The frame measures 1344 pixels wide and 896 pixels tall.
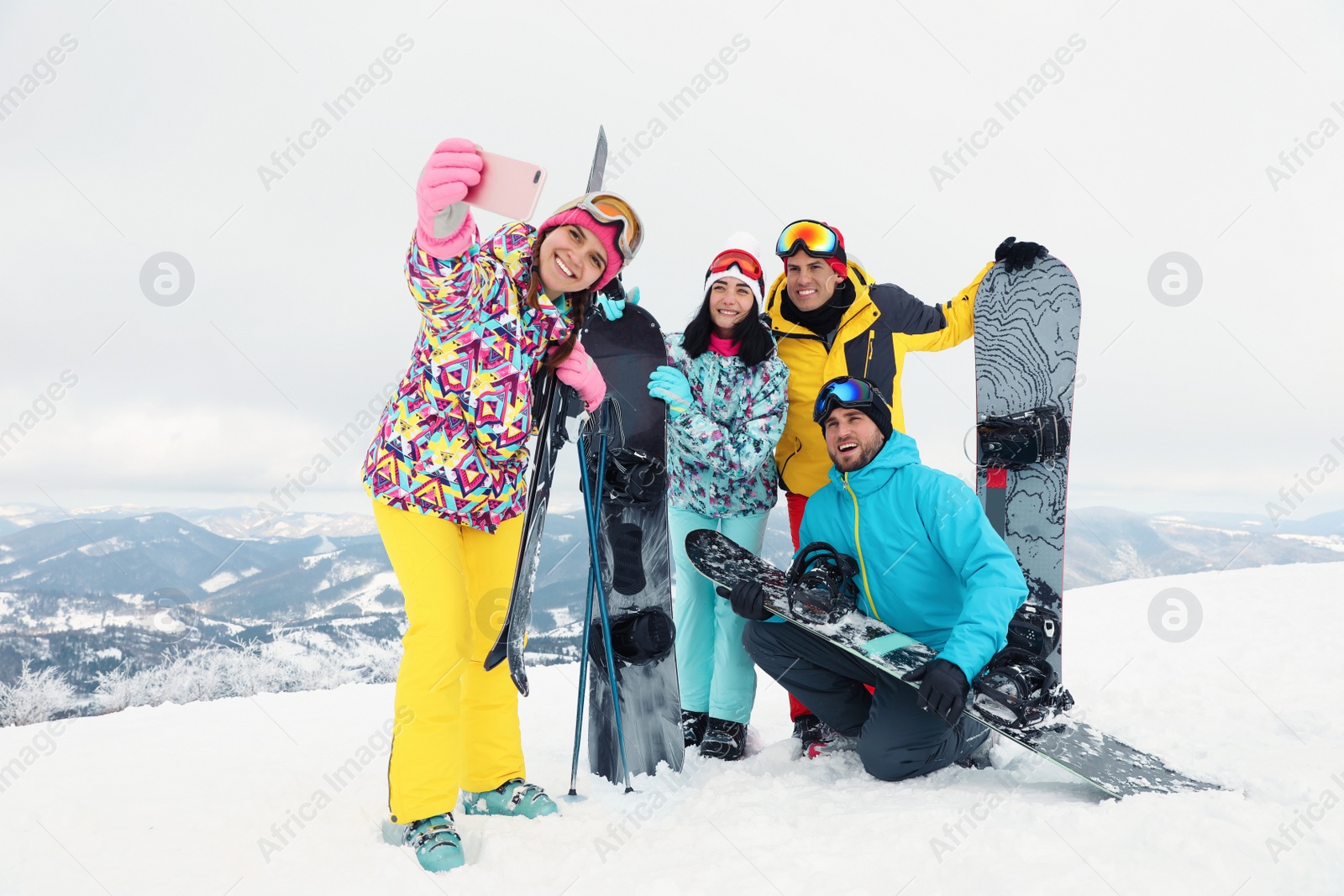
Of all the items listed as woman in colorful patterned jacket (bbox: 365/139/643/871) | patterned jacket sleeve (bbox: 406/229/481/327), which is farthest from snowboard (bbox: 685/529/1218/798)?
patterned jacket sleeve (bbox: 406/229/481/327)

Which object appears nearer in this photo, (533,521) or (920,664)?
(533,521)

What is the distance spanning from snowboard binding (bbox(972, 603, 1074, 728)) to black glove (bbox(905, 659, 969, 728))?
7.5 inches

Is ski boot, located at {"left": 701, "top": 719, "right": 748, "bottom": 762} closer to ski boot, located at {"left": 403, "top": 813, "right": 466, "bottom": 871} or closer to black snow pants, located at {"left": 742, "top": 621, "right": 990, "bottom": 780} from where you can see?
black snow pants, located at {"left": 742, "top": 621, "right": 990, "bottom": 780}

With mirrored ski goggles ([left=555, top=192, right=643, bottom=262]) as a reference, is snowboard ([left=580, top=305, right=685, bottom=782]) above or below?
below

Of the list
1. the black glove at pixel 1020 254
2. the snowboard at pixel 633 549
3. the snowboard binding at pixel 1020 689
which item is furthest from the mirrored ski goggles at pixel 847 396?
the black glove at pixel 1020 254

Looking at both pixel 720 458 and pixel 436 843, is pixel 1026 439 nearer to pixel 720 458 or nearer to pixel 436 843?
pixel 720 458

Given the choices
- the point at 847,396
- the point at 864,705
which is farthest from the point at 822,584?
the point at 847,396

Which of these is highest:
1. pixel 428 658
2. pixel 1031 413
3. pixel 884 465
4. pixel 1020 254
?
pixel 1020 254

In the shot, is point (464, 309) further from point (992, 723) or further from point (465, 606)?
point (992, 723)

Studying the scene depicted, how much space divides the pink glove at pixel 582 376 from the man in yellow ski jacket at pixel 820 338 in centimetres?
91

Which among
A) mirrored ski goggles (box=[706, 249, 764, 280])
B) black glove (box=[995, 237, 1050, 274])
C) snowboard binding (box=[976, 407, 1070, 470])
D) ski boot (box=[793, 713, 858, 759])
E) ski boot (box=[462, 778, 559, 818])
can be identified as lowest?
ski boot (box=[462, 778, 559, 818])

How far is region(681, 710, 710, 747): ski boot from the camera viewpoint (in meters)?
2.90

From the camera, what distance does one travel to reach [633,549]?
2771mm

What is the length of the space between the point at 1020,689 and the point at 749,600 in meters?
0.92
